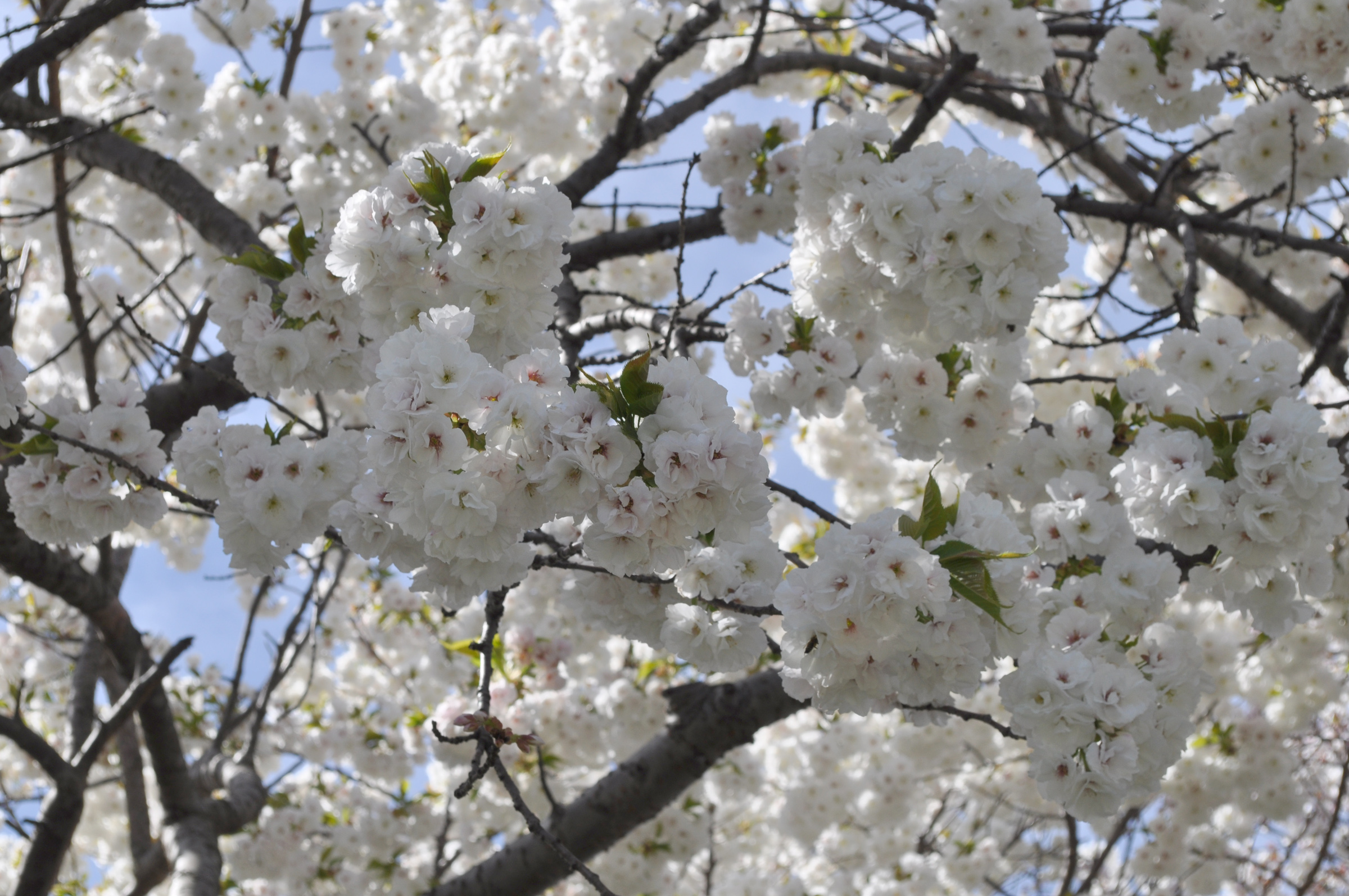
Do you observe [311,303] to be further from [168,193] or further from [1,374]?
[168,193]

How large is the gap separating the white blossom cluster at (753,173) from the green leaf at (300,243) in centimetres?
182

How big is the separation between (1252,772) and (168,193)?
6.11 m

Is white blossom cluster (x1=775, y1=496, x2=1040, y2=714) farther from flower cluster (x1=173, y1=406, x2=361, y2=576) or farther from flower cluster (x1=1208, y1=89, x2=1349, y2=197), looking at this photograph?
flower cluster (x1=1208, y1=89, x2=1349, y2=197)

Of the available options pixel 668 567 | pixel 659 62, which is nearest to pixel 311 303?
pixel 668 567

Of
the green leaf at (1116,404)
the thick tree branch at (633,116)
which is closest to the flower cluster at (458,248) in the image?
the green leaf at (1116,404)

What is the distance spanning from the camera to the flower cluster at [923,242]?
1.96 meters

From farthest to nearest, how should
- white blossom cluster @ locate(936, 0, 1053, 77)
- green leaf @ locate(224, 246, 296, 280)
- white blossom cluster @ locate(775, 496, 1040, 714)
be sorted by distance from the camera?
white blossom cluster @ locate(936, 0, 1053, 77) < green leaf @ locate(224, 246, 296, 280) < white blossom cluster @ locate(775, 496, 1040, 714)

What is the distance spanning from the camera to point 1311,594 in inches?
84.5

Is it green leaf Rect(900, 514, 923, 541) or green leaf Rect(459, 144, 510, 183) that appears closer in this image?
green leaf Rect(900, 514, 923, 541)

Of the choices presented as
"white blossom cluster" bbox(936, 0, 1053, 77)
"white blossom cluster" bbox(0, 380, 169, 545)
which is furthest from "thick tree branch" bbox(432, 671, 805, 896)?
"white blossom cluster" bbox(936, 0, 1053, 77)

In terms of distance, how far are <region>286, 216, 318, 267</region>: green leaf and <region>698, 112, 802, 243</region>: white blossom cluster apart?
5.98 ft

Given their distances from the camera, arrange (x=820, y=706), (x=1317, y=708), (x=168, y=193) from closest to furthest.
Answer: (x=820, y=706)
(x=168, y=193)
(x=1317, y=708)

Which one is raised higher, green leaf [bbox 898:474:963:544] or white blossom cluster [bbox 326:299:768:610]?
green leaf [bbox 898:474:963:544]

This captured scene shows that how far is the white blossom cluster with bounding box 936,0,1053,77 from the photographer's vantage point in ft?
10.3
